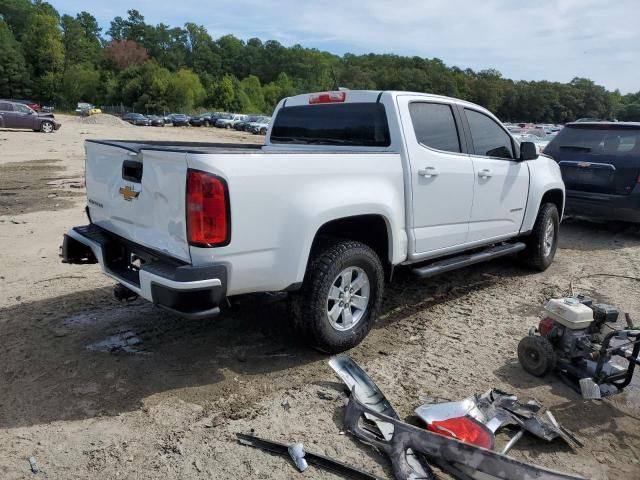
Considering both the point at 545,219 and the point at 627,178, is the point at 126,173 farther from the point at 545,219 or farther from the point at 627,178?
the point at 627,178

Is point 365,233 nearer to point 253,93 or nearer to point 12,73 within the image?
point 12,73

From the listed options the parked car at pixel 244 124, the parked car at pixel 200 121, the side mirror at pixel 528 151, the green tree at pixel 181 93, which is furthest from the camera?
the green tree at pixel 181 93

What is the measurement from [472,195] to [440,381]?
196 cm

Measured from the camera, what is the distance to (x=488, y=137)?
5371 millimetres

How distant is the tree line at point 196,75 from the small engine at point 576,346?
267 feet

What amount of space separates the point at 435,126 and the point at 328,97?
100 centimetres

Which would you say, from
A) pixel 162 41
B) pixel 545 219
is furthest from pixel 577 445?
pixel 162 41

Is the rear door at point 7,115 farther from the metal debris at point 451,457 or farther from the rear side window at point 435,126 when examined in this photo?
the metal debris at point 451,457

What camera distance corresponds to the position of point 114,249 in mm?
3836

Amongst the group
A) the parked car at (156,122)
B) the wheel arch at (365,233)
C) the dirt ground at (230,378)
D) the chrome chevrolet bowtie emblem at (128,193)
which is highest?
the chrome chevrolet bowtie emblem at (128,193)

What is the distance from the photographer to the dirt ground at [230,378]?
2826mm

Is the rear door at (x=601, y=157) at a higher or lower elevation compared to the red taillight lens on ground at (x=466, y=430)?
higher

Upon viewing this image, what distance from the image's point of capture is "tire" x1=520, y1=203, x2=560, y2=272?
20.3ft

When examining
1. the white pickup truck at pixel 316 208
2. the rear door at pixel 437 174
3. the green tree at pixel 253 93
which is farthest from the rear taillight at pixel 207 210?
the green tree at pixel 253 93
